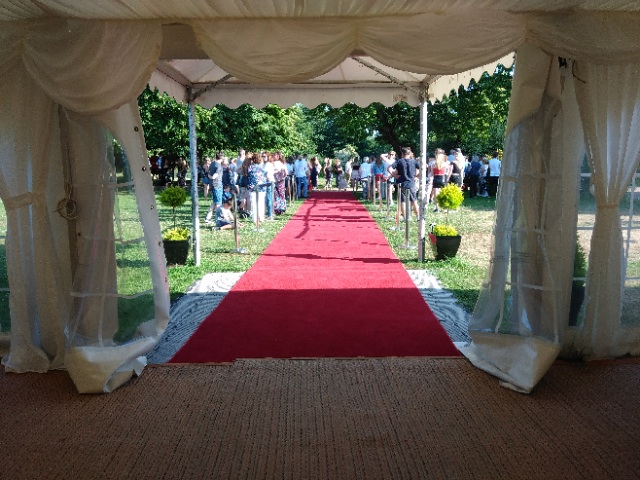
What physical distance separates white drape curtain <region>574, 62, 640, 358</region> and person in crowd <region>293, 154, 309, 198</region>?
16.1m

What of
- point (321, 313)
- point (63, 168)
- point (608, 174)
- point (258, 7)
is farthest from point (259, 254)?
point (608, 174)

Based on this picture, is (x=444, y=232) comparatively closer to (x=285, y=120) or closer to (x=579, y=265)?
(x=579, y=265)

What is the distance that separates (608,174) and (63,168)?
Result: 13.4ft

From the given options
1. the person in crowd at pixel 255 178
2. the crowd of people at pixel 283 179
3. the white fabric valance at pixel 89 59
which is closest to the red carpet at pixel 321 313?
the white fabric valance at pixel 89 59

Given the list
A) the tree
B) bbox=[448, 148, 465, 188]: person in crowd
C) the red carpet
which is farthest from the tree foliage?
the red carpet

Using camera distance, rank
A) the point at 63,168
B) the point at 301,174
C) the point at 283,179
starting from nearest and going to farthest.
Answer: the point at 63,168 < the point at 283,179 < the point at 301,174

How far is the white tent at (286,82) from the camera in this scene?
3.81 meters

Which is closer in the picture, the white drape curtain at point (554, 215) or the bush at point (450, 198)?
the white drape curtain at point (554, 215)

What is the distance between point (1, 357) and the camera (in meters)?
4.48

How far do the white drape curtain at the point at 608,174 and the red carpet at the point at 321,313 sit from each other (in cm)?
115

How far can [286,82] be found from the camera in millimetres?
3984

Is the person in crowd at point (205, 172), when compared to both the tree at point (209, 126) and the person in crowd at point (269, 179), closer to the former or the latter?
the tree at point (209, 126)

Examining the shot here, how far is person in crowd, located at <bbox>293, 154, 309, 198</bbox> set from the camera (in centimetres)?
2023

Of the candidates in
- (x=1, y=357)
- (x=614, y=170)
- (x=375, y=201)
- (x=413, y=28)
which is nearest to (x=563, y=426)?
(x=614, y=170)
